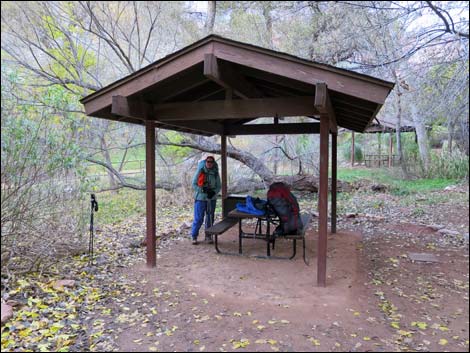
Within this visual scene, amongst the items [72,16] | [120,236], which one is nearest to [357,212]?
[120,236]

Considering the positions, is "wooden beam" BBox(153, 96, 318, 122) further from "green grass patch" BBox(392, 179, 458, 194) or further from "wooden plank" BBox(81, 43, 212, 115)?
"green grass patch" BBox(392, 179, 458, 194)

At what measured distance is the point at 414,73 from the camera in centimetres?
683

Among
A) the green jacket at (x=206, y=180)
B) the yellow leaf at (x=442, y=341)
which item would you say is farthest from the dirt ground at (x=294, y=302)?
the green jacket at (x=206, y=180)

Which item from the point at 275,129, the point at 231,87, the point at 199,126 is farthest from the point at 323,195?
the point at 199,126

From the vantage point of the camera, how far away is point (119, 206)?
36.3 feet

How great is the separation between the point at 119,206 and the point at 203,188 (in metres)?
5.74

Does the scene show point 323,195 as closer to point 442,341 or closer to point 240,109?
point 240,109

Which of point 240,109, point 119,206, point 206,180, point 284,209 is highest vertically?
point 240,109

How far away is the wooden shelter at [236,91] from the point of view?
145 inches

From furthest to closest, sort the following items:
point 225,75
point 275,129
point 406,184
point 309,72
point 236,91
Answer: point 406,184
point 275,129
point 236,91
point 225,75
point 309,72

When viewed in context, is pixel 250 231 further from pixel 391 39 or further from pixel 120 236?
pixel 391 39

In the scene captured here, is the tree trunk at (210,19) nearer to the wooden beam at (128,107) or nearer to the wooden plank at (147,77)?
the wooden beam at (128,107)

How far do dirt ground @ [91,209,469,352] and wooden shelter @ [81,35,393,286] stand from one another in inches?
21.4

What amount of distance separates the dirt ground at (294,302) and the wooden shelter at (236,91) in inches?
21.4
